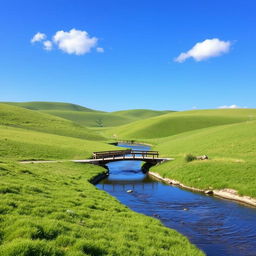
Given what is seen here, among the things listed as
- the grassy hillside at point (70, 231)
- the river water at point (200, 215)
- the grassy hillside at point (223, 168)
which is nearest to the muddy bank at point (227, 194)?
the grassy hillside at point (223, 168)

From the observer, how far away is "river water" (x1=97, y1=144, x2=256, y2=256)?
1872cm

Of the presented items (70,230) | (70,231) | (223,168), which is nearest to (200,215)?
(223,168)

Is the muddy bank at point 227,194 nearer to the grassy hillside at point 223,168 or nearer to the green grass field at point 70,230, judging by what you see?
the grassy hillside at point 223,168

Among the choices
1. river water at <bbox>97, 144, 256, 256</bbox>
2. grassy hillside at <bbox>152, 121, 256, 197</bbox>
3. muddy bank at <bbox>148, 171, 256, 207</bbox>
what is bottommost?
river water at <bbox>97, 144, 256, 256</bbox>

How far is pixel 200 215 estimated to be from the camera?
992 inches

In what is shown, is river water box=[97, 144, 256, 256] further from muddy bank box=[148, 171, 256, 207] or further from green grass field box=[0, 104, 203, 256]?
green grass field box=[0, 104, 203, 256]

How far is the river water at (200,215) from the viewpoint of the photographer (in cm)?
1872

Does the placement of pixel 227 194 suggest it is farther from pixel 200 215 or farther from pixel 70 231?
pixel 70 231

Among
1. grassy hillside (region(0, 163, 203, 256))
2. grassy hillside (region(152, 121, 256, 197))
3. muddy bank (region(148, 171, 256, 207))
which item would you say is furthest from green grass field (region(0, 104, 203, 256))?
grassy hillside (region(152, 121, 256, 197))

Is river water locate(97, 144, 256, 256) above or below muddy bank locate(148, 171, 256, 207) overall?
below

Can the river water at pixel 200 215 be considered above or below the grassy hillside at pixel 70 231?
below

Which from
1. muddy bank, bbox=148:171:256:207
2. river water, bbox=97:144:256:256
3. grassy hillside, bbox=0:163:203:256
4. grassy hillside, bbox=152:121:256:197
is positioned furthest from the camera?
grassy hillside, bbox=152:121:256:197

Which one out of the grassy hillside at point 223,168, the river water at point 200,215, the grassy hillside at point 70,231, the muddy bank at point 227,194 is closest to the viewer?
the grassy hillside at point 70,231

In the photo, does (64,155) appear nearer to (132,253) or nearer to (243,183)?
(243,183)
